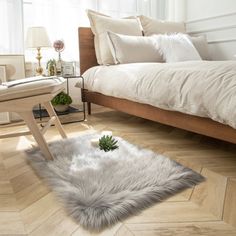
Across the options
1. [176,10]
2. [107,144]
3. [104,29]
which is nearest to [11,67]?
[104,29]

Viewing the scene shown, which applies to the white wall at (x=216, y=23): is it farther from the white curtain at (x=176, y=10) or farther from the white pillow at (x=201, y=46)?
the white pillow at (x=201, y=46)

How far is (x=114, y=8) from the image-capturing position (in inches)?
128

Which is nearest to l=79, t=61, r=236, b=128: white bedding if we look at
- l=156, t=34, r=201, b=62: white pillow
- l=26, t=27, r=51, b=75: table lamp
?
l=156, t=34, r=201, b=62: white pillow

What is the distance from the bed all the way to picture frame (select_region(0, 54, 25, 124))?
0.60m

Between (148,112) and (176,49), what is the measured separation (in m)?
0.92

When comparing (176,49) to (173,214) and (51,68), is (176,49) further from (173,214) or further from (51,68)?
(173,214)

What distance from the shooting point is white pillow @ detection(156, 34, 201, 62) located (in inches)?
102

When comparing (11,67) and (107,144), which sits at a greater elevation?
(11,67)

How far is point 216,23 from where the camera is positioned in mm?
3248

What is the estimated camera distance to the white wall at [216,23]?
309cm

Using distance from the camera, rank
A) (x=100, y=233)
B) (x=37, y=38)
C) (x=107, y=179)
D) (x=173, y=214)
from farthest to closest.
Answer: (x=37, y=38) → (x=107, y=179) → (x=173, y=214) → (x=100, y=233)

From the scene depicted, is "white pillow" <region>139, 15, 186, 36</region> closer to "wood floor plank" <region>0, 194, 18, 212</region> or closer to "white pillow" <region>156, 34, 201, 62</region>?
"white pillow" <region>156, 34, 201, 62</region>

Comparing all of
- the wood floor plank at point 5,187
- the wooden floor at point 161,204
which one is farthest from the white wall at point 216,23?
the wood floor plank at point 5,187

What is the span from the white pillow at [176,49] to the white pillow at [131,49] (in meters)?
0.09
